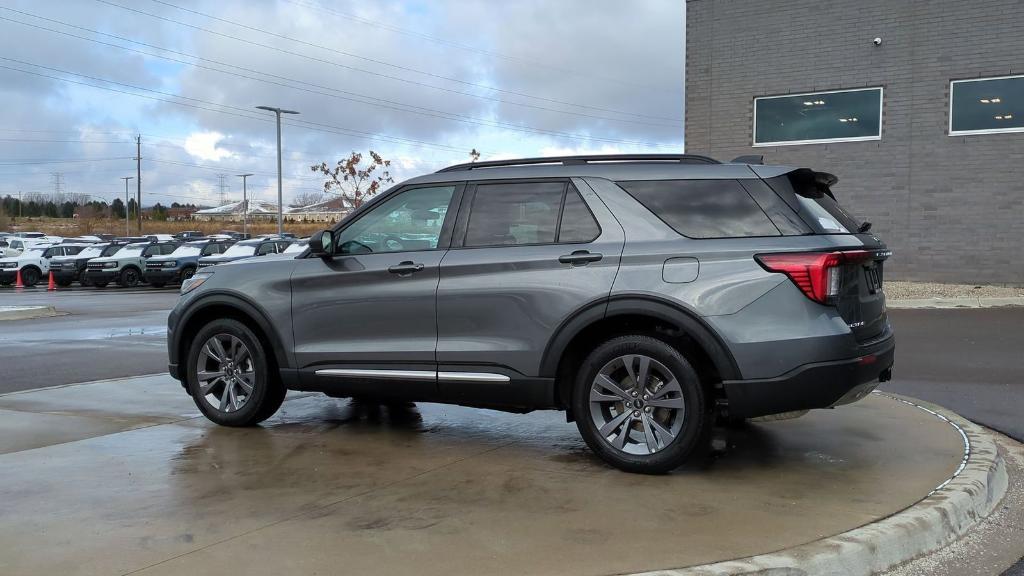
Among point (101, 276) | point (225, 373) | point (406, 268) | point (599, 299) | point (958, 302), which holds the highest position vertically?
point (406, 268)

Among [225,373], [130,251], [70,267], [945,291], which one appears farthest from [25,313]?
[945,291]

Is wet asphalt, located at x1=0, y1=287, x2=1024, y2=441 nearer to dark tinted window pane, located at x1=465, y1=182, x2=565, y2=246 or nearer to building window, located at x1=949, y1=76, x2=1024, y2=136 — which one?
dark tinted window pane, located at x1=465, y1=182, x2=565, y2=246

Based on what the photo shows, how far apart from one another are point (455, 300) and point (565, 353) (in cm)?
79

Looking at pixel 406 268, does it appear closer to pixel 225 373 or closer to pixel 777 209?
pixel 225 373

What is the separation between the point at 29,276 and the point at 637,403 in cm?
3558

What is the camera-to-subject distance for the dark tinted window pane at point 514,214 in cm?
552

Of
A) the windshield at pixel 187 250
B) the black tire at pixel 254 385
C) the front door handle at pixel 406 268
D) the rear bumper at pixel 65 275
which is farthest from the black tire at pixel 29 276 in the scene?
the front door handle at pixel 406 268

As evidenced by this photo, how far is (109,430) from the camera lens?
21.1 ft

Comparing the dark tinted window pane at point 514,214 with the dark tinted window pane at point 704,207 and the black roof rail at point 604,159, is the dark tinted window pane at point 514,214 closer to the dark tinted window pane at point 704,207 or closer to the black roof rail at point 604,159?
the black roof rail at point 604,159

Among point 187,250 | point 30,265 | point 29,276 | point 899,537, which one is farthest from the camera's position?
point 29,276

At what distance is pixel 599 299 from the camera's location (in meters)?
5.15

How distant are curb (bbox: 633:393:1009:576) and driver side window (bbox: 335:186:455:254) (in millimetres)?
3009

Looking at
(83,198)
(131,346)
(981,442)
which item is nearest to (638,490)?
(981,442)

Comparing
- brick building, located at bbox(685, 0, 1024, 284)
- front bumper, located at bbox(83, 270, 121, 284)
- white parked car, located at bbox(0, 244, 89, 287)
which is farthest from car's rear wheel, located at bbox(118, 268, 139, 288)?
brick building, located at bbox(685, 0, 1024, 284)
